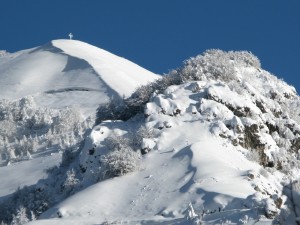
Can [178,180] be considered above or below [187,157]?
below

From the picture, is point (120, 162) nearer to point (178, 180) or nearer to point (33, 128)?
point (178, 180)

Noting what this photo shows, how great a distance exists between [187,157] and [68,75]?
5261 centimetres

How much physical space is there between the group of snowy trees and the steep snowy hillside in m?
12.1

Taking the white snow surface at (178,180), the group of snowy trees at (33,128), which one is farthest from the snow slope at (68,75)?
the white snow surface at (178,180)

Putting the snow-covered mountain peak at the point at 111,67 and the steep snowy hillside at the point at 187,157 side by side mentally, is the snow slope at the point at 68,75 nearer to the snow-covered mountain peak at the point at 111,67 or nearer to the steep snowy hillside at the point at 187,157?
the snow-covered mountain peak at the point at 111,67

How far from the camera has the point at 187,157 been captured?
23.3m

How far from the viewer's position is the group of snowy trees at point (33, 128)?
42.8m

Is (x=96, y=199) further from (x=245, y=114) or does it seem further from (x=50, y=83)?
(x=50, y=83)

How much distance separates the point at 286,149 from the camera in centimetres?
2727

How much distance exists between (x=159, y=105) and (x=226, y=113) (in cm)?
273

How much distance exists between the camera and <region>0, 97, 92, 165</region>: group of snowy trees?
42781 mm

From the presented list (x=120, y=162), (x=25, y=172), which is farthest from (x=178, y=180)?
A: (x=25, y=172)

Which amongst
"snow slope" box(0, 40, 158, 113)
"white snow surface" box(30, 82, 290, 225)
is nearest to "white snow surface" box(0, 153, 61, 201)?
"white snow surface" box(30, 82, 290, 225)

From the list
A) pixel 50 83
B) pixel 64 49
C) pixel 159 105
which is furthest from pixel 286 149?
pixel 64 49
